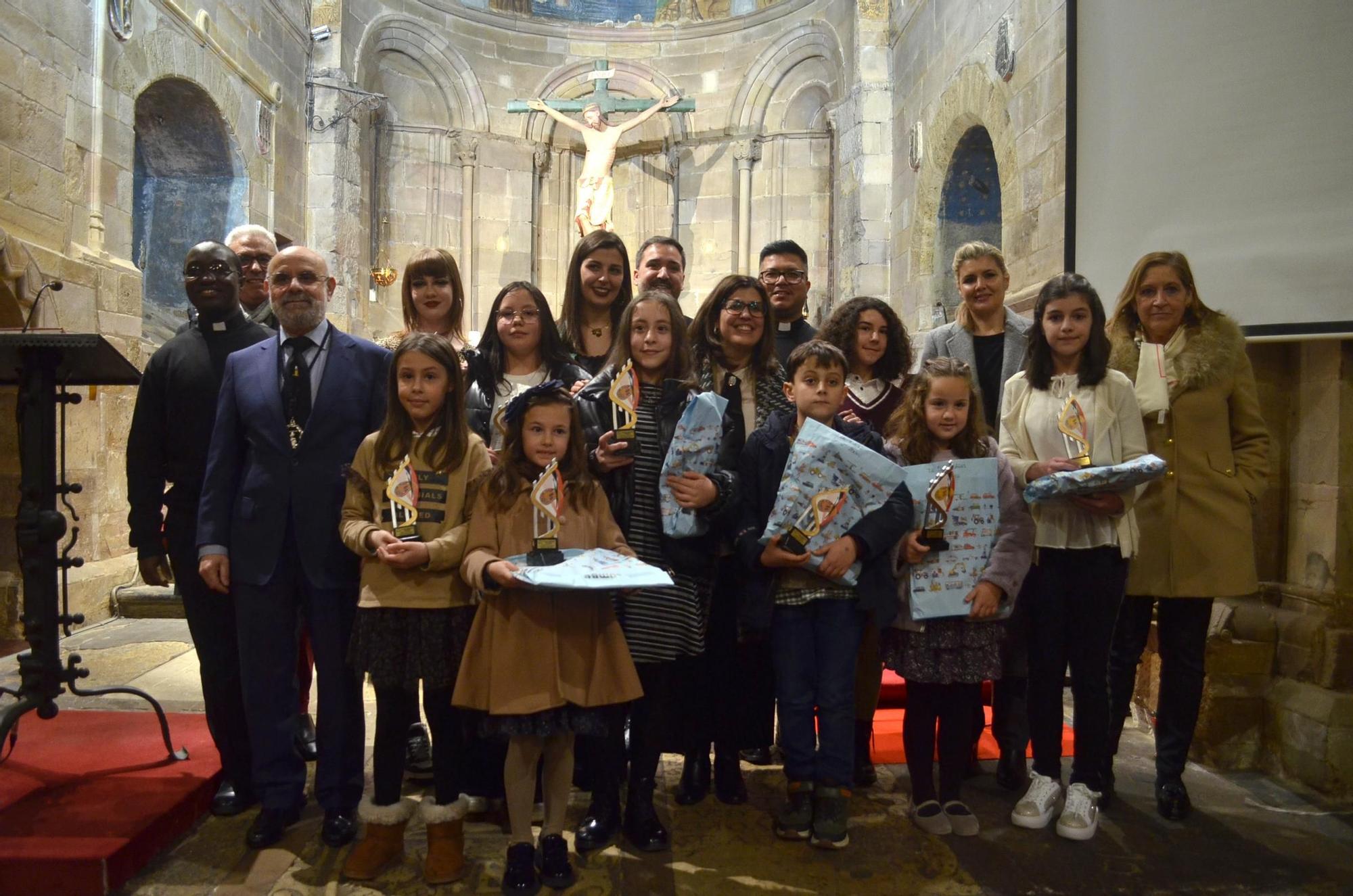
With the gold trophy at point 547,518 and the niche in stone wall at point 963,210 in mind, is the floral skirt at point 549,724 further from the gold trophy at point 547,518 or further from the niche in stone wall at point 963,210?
the niche in stone wall at point 963,210

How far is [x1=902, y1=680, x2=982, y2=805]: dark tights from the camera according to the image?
2.78 metres

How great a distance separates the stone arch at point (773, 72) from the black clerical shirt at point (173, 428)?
8.62 metres

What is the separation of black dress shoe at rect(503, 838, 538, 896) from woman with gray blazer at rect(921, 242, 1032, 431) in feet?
6.67

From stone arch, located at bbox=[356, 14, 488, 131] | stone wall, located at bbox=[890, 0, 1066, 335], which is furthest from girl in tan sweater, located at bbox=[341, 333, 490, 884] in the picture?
stone arch, located at bbox=[356, 14, 488, 131]

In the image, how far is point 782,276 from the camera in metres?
3.33

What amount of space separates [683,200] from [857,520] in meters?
8.94

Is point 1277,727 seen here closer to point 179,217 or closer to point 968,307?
point 968,307

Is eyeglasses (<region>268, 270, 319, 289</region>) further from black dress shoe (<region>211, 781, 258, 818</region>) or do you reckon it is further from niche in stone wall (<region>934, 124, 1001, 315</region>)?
niche in stone wall (<region>934, 124, 1001, 315</region>)

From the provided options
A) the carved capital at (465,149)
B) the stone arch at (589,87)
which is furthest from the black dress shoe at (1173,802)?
the carved capital at (465,149)

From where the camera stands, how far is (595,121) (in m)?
10.3

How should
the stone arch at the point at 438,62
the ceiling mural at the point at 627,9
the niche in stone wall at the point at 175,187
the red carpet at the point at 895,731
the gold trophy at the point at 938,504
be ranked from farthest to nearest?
the ceiling mural at the point at 627,9 < the stone arch at the point at 438,62 < the niche in stone wall at the point at 175,187 < the red carpet at the point at 895,731 < the gold trophy at the point at 938,504

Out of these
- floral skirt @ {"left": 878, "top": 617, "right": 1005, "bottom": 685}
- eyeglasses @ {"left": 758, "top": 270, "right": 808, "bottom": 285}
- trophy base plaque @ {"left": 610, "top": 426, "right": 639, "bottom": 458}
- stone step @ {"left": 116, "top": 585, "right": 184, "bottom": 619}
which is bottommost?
stone step @ {"left": 116, "top": 585, "right": 184, "bottom": 619}

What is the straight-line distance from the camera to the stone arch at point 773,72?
10188mm

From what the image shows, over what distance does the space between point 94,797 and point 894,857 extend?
2337 millimetres
